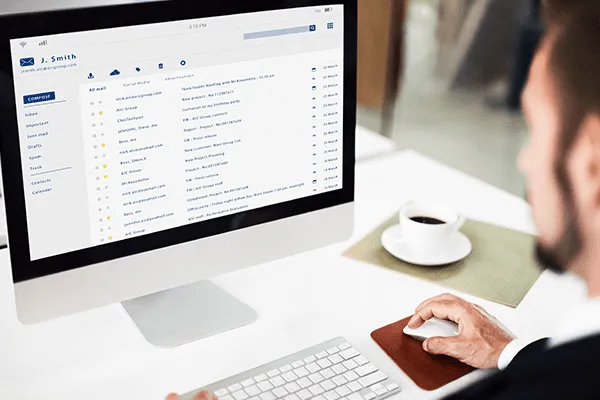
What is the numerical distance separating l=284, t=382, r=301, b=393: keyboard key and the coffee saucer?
0.43 metres

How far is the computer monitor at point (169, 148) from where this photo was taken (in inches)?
38.4

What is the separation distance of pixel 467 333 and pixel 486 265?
293 millimetres

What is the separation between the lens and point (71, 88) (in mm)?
980

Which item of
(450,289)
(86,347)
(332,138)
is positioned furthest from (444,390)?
(86,347)

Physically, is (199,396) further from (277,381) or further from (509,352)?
(509,352)

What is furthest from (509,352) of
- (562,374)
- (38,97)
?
(38,97)

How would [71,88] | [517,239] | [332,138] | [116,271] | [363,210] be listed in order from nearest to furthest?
[71,88]
[116,271]
[332,138]
[517,239]
[363,210]

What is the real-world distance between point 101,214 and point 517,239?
0.84 m

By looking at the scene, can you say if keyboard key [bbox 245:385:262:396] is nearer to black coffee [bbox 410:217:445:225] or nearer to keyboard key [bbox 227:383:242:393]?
keyboard key [bbox 227:383:242:393]

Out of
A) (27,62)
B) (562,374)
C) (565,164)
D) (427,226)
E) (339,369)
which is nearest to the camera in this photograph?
(562,374)

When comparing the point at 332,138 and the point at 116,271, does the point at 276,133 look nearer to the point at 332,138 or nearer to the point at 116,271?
the point at 332,138

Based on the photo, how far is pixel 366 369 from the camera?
1.06 m

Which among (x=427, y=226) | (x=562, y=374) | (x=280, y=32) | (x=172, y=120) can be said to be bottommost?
(x=427, y=226)

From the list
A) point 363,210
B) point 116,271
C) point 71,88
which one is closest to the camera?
point 71,88
